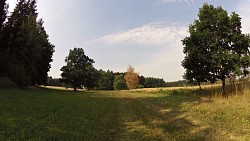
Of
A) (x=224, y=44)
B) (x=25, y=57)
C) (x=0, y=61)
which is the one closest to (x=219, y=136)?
(x=224, y=44)

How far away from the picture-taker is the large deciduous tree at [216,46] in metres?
40.7

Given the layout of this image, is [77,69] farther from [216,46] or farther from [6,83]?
[216,46]

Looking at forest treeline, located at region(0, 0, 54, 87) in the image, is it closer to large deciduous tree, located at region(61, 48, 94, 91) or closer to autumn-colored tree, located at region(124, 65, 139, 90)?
large deciduous tree, located at region(61, 48, 94, 91)

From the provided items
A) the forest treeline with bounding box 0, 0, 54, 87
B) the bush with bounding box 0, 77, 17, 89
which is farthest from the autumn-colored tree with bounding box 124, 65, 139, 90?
the bush with bounding box 0, 77, 17, 89

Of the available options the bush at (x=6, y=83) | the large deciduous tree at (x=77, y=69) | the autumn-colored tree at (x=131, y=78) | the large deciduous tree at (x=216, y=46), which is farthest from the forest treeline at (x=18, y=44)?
the autumn-colored tree at (x=131, y=78)

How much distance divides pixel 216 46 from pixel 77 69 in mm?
72050

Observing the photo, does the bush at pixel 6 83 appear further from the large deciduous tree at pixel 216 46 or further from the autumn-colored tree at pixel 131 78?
the autumn-colored tree at pixel 131 78

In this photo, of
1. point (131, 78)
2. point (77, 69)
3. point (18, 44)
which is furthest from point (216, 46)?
point (131, 78)

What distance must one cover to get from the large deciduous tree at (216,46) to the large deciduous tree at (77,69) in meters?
65.0

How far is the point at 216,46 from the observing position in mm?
41438

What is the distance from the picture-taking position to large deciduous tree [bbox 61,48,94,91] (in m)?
104

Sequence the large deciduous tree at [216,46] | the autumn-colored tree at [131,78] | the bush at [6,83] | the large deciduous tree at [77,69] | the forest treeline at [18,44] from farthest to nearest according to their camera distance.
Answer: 1. the autumn-colored tree at [131,78]
2. the large deciduous tree at [77,69]
3. the forest treeline at [18,44]
4. the bush at [6,83]
5. the large deciduous tree at [216,46]

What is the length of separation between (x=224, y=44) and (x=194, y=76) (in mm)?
6711

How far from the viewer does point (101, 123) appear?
49.8 feet
